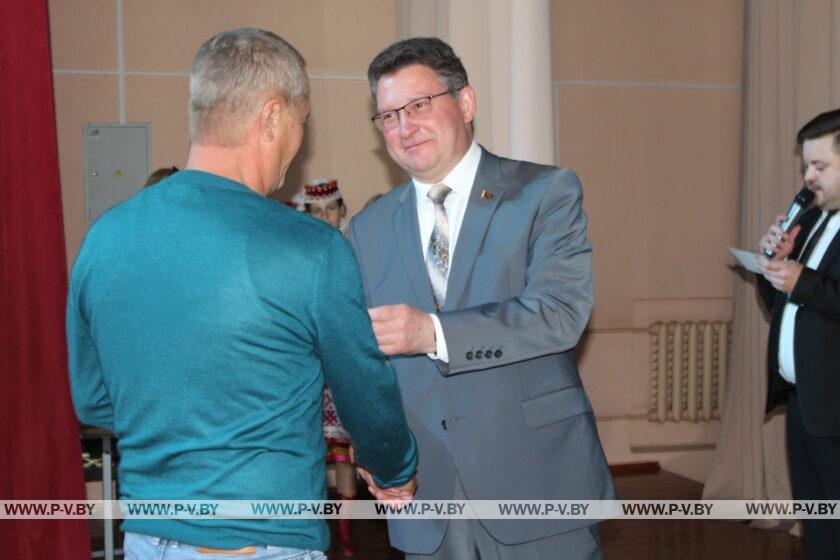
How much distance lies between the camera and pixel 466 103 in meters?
2.37

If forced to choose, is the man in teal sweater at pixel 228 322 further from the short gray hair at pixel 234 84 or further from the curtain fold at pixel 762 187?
the curtain fold at pixel 762 187

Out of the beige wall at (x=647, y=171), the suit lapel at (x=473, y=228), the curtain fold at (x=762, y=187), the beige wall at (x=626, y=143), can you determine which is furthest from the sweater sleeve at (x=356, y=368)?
the beige wall at (x=647, y=171)

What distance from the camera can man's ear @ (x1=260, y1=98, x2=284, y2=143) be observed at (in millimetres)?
1438

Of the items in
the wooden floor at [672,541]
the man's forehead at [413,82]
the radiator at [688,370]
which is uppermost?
the man's forehead at [413,82]

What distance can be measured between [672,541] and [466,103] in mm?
3197

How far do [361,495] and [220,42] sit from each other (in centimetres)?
429

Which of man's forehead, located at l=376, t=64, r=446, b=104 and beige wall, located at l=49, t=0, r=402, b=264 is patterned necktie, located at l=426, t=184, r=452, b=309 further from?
beige wall, located at l=49, t=0, r=402, b=264

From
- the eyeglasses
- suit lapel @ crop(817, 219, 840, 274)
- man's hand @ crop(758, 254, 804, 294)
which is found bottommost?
man's hand @ crop(758, 254, 804, 294)

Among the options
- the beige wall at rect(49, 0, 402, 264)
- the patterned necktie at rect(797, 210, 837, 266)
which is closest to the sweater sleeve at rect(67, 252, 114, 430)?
the patterned necktie at rect(797, 210, 837, 266)

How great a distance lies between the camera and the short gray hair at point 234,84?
1422mm

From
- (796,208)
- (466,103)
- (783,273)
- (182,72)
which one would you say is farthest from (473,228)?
(182,72)

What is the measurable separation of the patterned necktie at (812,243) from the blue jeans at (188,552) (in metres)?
3.11

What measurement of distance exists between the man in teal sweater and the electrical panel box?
12.7ft

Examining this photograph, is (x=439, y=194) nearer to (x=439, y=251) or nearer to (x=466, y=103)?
(x=439, y=251)
